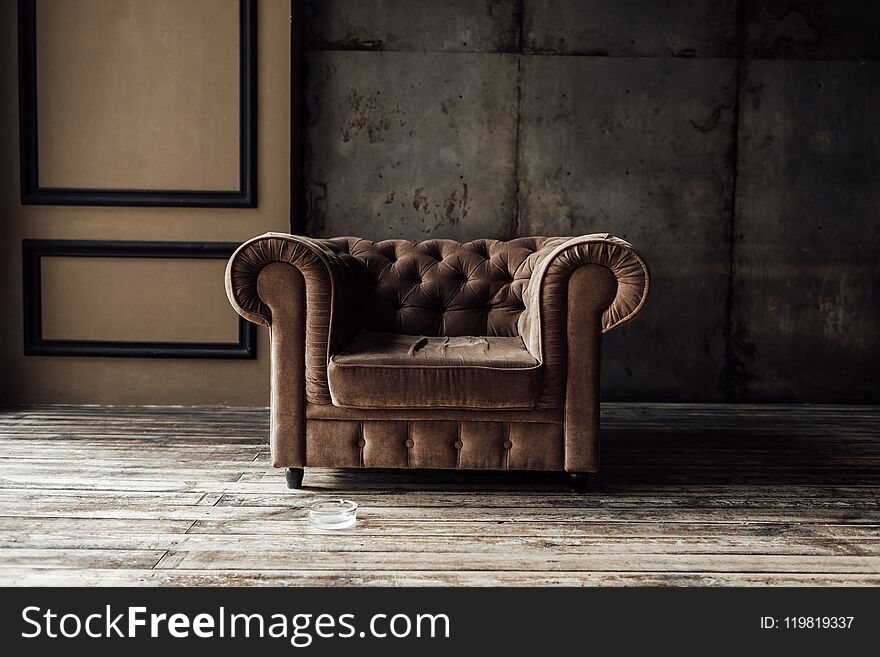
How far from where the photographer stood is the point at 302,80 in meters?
3.72

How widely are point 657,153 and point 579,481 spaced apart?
83.6 inches

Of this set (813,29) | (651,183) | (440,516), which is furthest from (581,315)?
(813,29)

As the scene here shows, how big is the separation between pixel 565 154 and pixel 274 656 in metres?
3.03

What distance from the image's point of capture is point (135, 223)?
3605 millimetres

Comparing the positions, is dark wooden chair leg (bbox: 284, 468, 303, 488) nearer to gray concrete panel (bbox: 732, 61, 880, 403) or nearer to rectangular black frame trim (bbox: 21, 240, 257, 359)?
rectangular black frame trim (bbox: 21, 240, 257, 359)

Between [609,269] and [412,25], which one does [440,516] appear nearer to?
[609,269]

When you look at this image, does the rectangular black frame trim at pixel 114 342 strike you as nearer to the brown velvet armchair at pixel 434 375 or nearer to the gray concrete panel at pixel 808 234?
the brown velvet armchair at pixel 434 375

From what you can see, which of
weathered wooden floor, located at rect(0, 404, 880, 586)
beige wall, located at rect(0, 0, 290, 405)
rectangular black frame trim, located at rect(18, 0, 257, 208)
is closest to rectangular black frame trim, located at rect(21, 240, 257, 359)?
beige wall, located at rect(0, 0, 290, 405)

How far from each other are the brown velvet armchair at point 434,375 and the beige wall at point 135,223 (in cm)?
147

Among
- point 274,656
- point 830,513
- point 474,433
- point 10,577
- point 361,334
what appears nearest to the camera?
point 274,656

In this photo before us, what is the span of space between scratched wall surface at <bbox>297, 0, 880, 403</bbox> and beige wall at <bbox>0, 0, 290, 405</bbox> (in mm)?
244

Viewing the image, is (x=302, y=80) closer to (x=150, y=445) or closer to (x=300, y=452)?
(x=150, y=445)

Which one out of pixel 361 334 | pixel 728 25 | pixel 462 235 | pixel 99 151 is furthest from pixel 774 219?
pixel 99 151

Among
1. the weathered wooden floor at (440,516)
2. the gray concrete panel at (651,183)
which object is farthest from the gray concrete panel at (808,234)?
the weathered wooden floor at (440,516)
